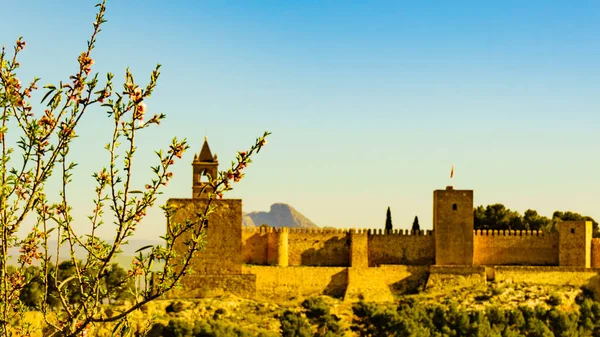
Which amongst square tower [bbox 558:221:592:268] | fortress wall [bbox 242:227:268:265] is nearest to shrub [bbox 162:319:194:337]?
fortress wall [bbox 242:227:268:265]

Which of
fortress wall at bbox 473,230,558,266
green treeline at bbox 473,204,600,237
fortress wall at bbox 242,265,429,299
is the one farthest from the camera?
green treeline at bbox 473,204,600,237

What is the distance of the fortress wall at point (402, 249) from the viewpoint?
45219mm

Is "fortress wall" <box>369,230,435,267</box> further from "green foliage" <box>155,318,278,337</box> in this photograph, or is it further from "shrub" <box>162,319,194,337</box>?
"shrub" <box>162,319,194,337</box>

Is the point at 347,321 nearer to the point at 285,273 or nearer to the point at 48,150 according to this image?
the point at 285,273

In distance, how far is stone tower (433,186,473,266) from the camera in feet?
145

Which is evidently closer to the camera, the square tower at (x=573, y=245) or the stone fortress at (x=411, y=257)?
the stone fortress at (x=411, y=257)

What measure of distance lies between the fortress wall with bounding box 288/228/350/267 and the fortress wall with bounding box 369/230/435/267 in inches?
53.4

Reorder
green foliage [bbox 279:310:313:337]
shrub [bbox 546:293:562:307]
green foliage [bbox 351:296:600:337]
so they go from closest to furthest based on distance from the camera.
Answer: green foliage [bbox 279:310:313:337]
green foliage [bbox 351:296:600:337]
shrub [bbox 546:293:562:307]

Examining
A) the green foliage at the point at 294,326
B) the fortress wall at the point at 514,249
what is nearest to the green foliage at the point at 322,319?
the green foliage at the point at 294,326

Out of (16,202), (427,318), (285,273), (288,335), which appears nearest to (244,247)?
(285,273)

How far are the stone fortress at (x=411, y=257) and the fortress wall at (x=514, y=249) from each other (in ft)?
0.16

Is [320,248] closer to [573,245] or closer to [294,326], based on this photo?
[294,326]

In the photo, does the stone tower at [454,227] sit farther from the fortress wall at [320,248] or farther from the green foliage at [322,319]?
the green foliage at [322,319]

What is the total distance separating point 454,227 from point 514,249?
3552 millimetres
